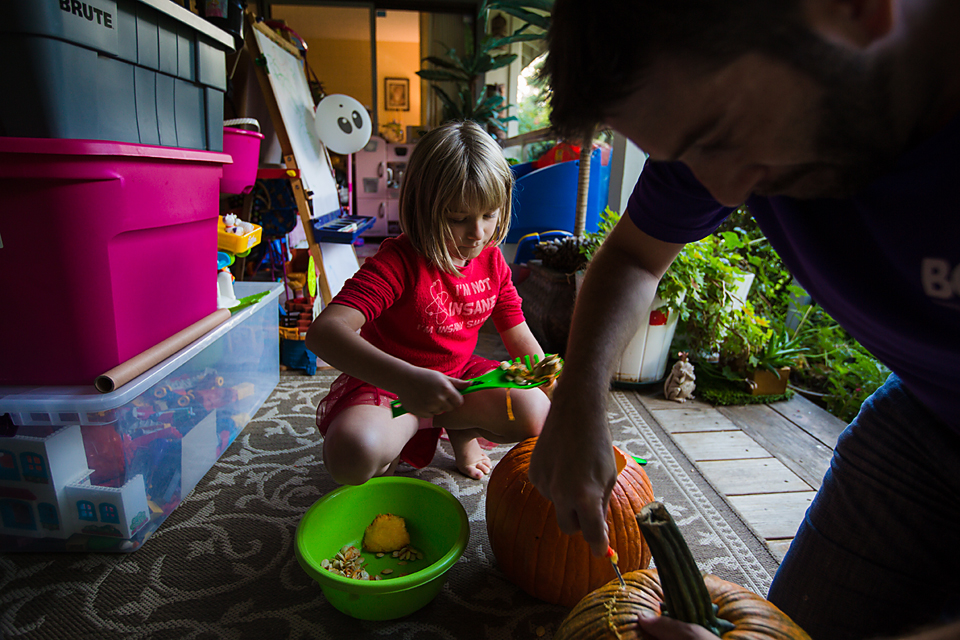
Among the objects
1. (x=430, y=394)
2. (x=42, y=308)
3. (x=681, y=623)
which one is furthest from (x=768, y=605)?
(x=42, y=308)

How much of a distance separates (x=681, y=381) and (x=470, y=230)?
100 centimetres

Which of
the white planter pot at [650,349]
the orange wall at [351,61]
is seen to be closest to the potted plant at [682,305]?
the white planter pot at [650,349]

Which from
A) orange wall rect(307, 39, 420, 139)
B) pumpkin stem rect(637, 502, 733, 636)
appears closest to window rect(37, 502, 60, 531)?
pumpkin stem rect(637, 502, 733, 636)

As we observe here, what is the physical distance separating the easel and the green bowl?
119 cm

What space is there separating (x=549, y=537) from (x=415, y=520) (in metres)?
0.30

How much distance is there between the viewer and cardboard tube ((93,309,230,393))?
2.94 ft

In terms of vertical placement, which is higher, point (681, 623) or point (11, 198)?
point (11, 198)

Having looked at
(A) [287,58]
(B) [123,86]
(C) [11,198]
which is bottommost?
(C) [11,198]

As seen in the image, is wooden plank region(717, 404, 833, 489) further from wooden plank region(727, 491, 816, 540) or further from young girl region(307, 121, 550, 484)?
young girl region(307, 121, 550, 484)

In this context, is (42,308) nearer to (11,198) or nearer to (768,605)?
(11,198)

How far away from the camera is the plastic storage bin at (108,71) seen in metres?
0.80

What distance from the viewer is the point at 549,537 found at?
833 millimetres

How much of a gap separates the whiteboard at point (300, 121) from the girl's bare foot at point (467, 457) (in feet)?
4.15

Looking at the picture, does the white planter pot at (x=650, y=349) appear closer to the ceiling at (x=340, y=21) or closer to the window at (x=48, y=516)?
the window at (x=48, y=516)
